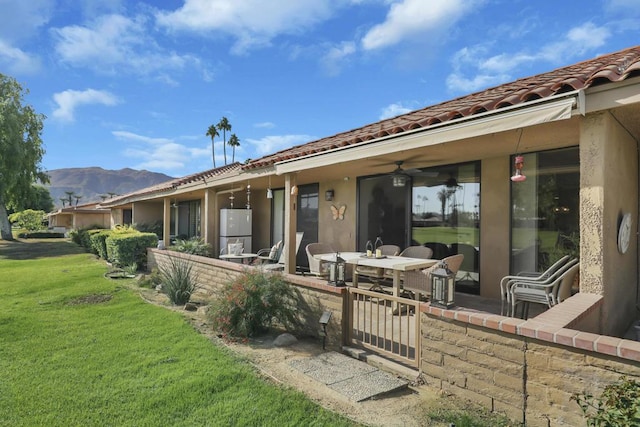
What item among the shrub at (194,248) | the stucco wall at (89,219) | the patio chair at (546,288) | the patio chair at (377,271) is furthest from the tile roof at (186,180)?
the stucco wall at (89,219)

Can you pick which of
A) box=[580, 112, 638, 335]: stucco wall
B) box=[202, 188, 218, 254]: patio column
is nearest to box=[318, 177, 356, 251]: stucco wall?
box=[202, 188, 218, 254]: patio column

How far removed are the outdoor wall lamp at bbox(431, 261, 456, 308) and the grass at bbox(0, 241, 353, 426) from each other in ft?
4.99

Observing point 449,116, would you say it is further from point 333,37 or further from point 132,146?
point 132,146

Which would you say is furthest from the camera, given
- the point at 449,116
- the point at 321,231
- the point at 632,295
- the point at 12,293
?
the point at 321,231

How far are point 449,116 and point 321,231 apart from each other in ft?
22.1

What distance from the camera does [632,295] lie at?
5125mm

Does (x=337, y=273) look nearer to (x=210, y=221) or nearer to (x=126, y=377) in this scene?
(x=126, y=377)

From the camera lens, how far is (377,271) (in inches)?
284

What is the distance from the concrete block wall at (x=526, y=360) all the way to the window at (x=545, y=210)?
9.27ft

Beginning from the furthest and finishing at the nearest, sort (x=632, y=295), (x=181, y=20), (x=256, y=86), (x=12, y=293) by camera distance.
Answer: (x=256, y=86) → (x=181, y=20) → (x=12, y=293) → (x=632, y=295)

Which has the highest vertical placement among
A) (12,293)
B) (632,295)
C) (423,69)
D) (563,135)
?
(423,69)

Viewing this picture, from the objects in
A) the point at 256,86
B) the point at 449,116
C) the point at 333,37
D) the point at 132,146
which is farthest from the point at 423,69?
the point at 132,146

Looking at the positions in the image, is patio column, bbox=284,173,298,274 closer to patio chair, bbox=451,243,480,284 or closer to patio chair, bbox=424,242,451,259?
patio chair, bbox=424,242,451,259

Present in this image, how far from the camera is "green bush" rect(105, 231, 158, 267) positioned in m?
12.6
